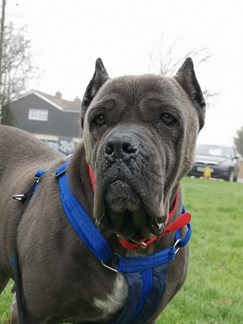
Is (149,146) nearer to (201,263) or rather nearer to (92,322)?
(92,322)

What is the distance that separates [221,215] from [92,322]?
6950 mm

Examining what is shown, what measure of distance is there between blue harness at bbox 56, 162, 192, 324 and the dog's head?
178 millimetres

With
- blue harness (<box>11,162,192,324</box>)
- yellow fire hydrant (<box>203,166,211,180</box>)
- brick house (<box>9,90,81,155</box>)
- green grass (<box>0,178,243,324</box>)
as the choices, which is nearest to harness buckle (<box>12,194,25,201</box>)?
blue harness (<box>11,162,192,324</box>)

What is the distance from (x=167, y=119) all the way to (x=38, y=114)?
49.9 meters

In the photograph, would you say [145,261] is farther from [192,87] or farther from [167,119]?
[192,87]

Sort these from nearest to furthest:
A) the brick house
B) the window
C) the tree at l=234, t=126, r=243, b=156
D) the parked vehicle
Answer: the parked vehicle
the brick house
the window
the tree at l=234, t=126, r=243, b=156

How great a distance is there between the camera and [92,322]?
3018 mm

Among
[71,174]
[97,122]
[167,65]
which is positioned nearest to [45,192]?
[71,174]

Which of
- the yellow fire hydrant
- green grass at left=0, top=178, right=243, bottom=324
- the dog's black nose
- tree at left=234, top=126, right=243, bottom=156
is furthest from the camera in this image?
tree at left=234, top=126, right=243, bottom=156

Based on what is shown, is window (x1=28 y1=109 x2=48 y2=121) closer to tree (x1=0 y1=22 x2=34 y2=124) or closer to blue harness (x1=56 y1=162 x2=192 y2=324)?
tree (x1=0 y1=22 x2=34 y2=124)

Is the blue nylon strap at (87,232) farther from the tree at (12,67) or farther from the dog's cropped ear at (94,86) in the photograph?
the tree at (12,67)

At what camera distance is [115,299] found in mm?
2840

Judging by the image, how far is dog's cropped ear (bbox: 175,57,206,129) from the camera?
117 inches

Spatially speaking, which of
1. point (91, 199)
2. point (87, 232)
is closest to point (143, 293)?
point (87, 232)
